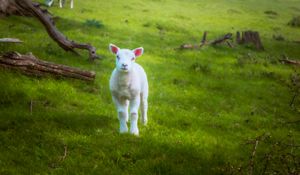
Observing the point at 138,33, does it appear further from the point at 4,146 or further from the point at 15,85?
the point at 4,146

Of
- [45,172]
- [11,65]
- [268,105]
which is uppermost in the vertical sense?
[11,65]

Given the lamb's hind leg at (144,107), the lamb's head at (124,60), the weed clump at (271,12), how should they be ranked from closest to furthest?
1. the lamb's head at (124,60)
2. the lamb's hind leg at (144,107)
3. the weed clump at (271,12)

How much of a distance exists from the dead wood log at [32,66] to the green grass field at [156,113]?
0.29 meters

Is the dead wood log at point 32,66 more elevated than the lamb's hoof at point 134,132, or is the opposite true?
the dead wood log at point 32,66

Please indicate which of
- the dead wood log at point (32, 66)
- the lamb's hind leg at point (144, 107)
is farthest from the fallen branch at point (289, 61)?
the lamb's hind leg at point (144, 107)

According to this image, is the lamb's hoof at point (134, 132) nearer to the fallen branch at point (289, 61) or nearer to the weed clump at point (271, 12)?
the fallen branch at point (289, 61)

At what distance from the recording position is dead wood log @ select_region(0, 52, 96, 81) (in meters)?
11.3

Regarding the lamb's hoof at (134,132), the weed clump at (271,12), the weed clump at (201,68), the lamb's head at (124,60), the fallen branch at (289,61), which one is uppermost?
the lamb's head at (124,60)

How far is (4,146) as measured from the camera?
285 inches

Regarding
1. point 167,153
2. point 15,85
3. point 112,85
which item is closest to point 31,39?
point 15,85

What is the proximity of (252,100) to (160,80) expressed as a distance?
3529mm

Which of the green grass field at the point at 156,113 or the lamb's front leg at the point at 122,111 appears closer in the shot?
the green grass field at the point at 156,113

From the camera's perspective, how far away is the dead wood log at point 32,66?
11281 millimetres

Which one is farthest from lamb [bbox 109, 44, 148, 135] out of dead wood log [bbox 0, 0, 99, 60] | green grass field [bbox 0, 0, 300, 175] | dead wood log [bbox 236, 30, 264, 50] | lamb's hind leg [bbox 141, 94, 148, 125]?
dead wood log [bbox 236, 30, 264, 50]
